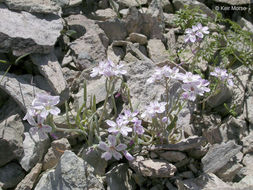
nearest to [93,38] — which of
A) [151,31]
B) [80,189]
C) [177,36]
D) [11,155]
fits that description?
[151,31]

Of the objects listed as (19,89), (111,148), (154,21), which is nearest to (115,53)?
(154,21)

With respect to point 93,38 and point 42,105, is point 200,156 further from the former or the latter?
point 93,38

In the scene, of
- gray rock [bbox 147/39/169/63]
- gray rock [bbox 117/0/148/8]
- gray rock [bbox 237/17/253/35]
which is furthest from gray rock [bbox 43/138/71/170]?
gray rock [bbox 237/17/253/35]

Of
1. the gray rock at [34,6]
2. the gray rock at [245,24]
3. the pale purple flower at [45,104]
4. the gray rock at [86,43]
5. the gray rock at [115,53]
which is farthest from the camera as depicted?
the gray rock at [245,24]

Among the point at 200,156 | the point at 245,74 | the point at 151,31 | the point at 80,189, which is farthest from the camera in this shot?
the point at 151,31

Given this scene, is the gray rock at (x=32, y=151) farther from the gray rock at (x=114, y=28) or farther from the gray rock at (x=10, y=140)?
the gray rock at (x=114, y=28)

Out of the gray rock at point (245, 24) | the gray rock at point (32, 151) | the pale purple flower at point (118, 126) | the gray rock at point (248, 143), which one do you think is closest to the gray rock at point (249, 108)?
the gray rock at point (248, 143)

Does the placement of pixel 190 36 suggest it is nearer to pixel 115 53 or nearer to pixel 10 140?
Result: pixel 115 53
